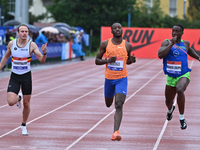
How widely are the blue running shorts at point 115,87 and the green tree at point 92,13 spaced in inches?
1768

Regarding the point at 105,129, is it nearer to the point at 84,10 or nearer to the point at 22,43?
the point at 22,43

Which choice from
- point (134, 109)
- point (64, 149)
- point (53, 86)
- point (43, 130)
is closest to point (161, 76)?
point (53, 86)

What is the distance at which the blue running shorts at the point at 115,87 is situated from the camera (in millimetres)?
8750

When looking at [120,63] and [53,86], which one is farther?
[53,86]

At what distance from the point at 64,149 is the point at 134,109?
16.5 ft

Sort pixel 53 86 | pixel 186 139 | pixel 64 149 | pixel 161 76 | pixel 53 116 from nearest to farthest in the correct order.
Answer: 1. pixel 64 149
2. pixel 186 139
3. pixel 53 116
4. pixel 53 86
5. pixel 161 76

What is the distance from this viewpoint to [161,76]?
929 inches

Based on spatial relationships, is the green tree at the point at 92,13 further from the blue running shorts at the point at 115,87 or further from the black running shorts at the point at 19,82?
the blue running shorts at the point at 115,87

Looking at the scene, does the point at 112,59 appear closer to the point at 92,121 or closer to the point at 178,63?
the point at 178,63

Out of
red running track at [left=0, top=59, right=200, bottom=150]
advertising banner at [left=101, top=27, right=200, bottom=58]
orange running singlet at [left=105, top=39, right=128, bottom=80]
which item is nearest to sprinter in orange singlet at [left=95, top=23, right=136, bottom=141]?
orange running singlet at [left=105, top=39, right=128, bottom=80]

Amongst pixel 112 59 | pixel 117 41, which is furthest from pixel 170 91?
pixel 112 59

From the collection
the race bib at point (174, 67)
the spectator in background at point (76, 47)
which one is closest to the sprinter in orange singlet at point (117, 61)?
the race bib at point (174, 67)

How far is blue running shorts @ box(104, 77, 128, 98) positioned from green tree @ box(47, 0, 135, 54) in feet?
147

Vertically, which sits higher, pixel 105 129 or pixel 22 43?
pixel 22 43
